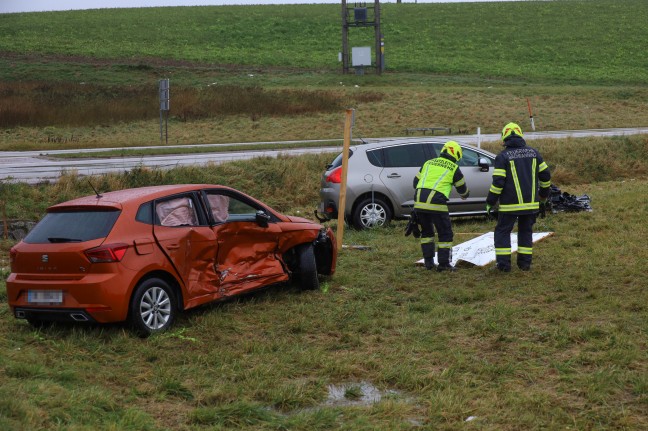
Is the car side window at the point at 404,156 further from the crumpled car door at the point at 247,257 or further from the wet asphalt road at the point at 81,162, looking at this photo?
the crumpled car door at the point at 247,257

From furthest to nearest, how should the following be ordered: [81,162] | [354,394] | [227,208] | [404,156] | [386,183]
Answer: [81,162]
[404,156]
[386,183]
[227,208]
[354,394]

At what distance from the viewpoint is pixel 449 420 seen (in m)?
5.95

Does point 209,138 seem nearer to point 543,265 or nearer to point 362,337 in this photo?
point 543,265

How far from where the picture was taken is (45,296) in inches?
321

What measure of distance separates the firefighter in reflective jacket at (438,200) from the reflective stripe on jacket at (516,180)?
22.0 inches

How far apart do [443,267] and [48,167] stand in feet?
42.3

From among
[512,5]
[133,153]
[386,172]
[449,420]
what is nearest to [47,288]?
[449,420]

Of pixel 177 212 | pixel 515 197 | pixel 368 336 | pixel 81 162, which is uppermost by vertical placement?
pixel 177 212

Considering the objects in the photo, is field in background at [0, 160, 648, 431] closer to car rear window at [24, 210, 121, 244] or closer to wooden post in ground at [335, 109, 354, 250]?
car rear window at [24, 210, 121, 244]

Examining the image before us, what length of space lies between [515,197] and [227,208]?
12.0 ft

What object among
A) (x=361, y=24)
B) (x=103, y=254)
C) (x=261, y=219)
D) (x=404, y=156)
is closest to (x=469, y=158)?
(x=404, y=156)

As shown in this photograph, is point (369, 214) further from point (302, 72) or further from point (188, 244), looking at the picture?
point (302, 72)

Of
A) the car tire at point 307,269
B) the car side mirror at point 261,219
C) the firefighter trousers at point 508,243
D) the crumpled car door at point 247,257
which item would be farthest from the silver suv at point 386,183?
the car side mirror at point 261,219

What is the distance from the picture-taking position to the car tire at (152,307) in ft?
26.9
